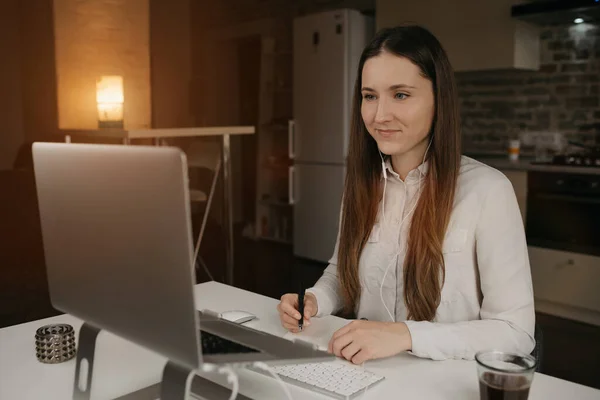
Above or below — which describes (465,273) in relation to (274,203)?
above

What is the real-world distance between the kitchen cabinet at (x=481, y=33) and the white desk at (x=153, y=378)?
318 centimetres

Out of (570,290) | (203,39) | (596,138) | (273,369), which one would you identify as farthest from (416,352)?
(203,39)

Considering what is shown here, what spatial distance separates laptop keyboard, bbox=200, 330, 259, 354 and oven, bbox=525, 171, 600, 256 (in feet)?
10.1

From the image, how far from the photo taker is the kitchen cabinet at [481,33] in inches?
151

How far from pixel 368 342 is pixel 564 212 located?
2883 millimetres

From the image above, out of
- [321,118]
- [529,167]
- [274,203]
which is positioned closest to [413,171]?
[529,167]

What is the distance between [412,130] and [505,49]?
9.12ft

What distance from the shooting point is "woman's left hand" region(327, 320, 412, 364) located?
1.08m

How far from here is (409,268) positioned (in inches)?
56.2

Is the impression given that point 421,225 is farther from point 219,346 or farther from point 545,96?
point 545,96

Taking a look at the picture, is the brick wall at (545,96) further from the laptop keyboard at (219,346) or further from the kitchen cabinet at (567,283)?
the laptop keyboard at (219,346)

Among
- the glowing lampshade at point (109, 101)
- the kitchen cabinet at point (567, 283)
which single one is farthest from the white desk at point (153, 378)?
the glowing lampshade at point (109, 101)

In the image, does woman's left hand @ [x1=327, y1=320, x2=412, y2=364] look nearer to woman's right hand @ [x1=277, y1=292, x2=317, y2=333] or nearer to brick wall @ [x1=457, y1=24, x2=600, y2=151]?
woman's right hand @ [x1=277, y1=292, x2=317, y2=333]

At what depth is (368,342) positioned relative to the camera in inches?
42.8
